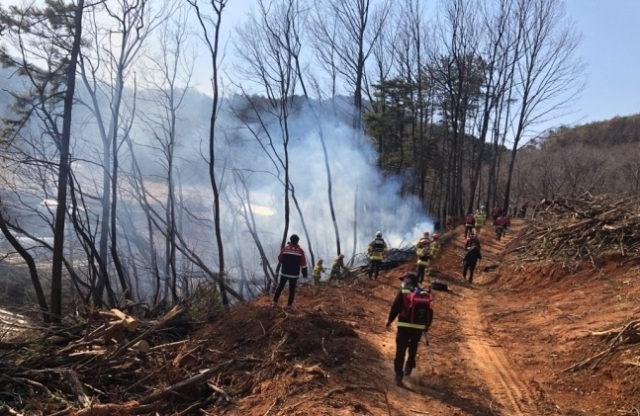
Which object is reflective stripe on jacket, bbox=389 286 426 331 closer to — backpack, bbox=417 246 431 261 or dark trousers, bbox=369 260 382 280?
backpack, bbox=417 246 431 261

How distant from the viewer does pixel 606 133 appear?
75625 millimetres

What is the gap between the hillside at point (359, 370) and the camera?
5.89 metres

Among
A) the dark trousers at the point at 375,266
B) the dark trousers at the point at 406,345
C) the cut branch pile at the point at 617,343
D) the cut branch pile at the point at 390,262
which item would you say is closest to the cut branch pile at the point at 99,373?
the dark trousers at the point at 406,345

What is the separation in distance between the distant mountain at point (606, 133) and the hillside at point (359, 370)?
71.0 meters

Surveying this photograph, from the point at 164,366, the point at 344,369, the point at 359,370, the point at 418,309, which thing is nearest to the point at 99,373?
the point at 164,366

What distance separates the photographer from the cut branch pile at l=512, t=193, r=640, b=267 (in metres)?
12.5

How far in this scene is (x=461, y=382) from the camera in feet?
22.5

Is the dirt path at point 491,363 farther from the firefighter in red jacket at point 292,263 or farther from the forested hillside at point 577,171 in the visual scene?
the forested hillside at point 577,171

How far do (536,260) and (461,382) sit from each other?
936 centimetres

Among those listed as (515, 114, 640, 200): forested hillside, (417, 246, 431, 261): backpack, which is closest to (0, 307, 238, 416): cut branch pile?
(417, 246, 431, 261): backpack

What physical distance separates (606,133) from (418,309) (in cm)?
8391

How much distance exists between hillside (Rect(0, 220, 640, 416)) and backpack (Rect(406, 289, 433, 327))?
0.95 m

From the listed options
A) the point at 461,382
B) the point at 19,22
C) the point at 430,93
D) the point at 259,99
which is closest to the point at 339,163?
the point at 259,99

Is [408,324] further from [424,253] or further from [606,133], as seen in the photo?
[606,133]
